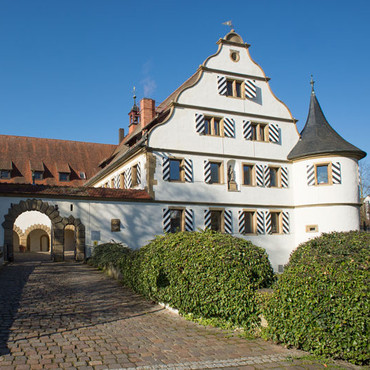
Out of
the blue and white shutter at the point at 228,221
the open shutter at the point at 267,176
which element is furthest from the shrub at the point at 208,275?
the open shutter at the point at 267,176

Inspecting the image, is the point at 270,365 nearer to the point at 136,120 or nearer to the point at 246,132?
the point at 246,132

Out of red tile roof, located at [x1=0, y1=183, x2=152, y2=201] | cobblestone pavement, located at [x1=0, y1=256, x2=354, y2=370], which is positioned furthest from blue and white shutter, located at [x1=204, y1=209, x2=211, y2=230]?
cobblestone pavement, located at [x1=0, y1=256, x2=354, y2=370]

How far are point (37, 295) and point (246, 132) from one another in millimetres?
15852

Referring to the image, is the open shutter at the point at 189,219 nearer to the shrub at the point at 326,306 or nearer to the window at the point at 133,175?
the window at the point at 133,175

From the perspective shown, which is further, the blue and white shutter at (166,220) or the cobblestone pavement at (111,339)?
the blue and white shutter at (166,220)

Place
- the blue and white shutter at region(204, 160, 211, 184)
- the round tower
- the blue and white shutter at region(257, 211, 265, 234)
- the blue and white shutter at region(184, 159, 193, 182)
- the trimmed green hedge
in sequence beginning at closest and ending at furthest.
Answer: the trimmed green hedge < the blue and white shutter at region(184, 159, 193, 182) < the blue and white shutter at region(204, 160, 211, 184) < the round tower < the blue and white shutter at region(257, 211, 265, 234)

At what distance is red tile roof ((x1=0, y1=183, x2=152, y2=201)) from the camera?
17438mm

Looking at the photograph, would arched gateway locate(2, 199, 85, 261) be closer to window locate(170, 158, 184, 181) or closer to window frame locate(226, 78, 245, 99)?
window locate(170, 158, 184, 181)

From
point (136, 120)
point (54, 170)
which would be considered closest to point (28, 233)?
point (54, 170)

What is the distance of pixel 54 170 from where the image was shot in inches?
1303

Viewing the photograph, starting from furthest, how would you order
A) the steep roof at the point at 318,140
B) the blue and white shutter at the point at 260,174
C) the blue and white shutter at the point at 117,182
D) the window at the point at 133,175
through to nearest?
the blue and white shutter at the point at 117,182 < the blue and white shutter at the point at 260,174 < the steep roof at the point at 318,140 < the window at the point at 133,175

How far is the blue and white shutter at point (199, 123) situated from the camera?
70.4ft

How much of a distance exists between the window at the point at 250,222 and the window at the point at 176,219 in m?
3.91

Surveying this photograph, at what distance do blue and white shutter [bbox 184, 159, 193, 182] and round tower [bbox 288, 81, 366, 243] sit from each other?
6651 millimetres
